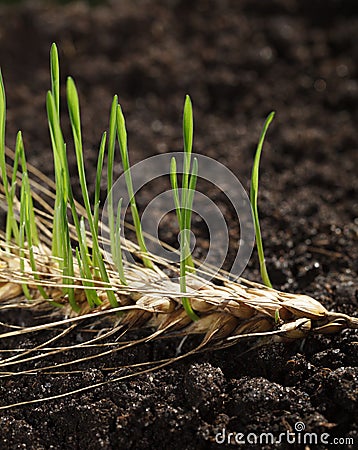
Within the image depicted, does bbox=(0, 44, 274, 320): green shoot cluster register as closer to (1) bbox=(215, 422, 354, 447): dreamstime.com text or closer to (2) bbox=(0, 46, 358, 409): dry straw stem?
(2) bbox=(0, 46, 358, 409): dry straw stem

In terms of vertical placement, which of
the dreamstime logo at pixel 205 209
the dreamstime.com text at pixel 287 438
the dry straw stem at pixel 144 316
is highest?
the dreamstime logo at pixel 205 209

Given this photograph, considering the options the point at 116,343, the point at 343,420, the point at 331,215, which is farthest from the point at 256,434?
the point at 331,215

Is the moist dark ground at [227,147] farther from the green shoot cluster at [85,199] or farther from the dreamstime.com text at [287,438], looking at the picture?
the green shoot cluster at [85,199]

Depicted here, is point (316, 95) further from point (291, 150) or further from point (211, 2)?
point (211, 2)

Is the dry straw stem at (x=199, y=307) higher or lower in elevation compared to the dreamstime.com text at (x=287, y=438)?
higher

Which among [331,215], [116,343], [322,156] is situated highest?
[322,156]

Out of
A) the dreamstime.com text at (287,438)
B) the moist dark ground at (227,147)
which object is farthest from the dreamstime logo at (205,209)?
the dreamstime.com text at (287,438)

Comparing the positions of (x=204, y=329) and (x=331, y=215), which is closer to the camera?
(x=204, y=329)

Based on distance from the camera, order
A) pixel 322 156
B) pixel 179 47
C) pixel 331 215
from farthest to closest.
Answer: pixel 179 47
pixel 322 156
pixel 331 215
